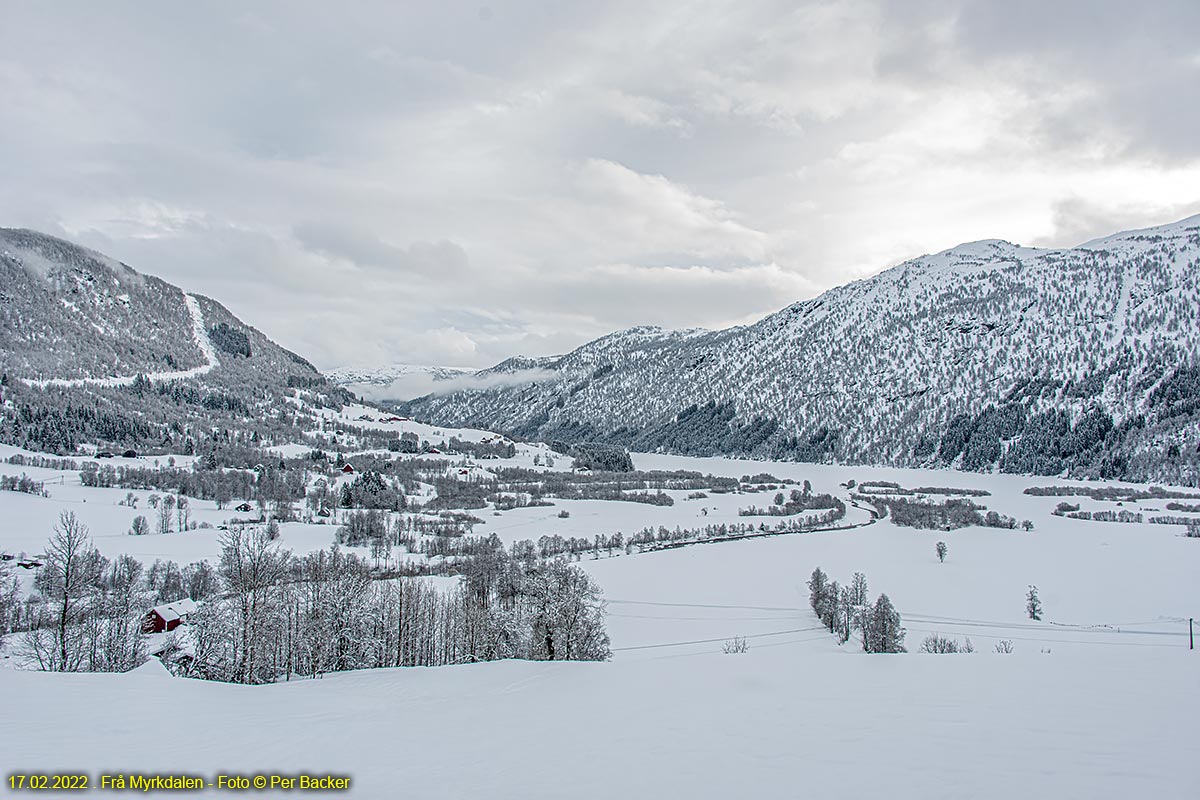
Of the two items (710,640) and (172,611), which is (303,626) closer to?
(172,611)

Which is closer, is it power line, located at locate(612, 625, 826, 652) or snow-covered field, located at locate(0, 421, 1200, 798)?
snow-covered field, located at locate(0, 421, 1200, 798)

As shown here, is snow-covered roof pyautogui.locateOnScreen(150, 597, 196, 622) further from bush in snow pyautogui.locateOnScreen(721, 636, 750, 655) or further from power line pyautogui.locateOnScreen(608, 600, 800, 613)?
bush in snow pyautogui.locateOnScreen(721, 636, 750, 655)

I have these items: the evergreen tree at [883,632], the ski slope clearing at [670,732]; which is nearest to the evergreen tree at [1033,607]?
the evergreen tree at [883,632]

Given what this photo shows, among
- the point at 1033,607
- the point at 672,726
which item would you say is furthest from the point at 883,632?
the point at 672,726

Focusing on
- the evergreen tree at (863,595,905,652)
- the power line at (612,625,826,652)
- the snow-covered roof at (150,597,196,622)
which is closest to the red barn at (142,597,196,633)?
the snow-covered roof at (150,597,196,622)

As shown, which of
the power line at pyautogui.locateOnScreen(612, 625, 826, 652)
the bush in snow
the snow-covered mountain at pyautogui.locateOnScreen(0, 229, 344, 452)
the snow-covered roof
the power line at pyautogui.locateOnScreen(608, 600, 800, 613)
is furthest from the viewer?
the snow-covered mountain at pyautogui.locateOnScreen(0, 229, 344, 452)

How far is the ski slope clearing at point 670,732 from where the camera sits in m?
9.82

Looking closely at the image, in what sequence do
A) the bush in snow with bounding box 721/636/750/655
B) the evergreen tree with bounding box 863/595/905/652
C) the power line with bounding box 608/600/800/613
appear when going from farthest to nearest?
the power line with bounding box 608/600/800/613, the evergreen tree with bounding box 863/595/905/652, the bush in snow with bounding box 721/636/750/655

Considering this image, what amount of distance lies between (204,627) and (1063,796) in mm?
31793

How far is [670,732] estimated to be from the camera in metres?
13.4

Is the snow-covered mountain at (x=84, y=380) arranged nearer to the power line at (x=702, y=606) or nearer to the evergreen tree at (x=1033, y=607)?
the power line at (x=702, y=606)

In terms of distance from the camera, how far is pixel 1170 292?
168 metres

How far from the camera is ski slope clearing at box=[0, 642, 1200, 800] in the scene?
9820mm

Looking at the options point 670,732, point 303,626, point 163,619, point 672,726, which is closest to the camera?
point 670,732
